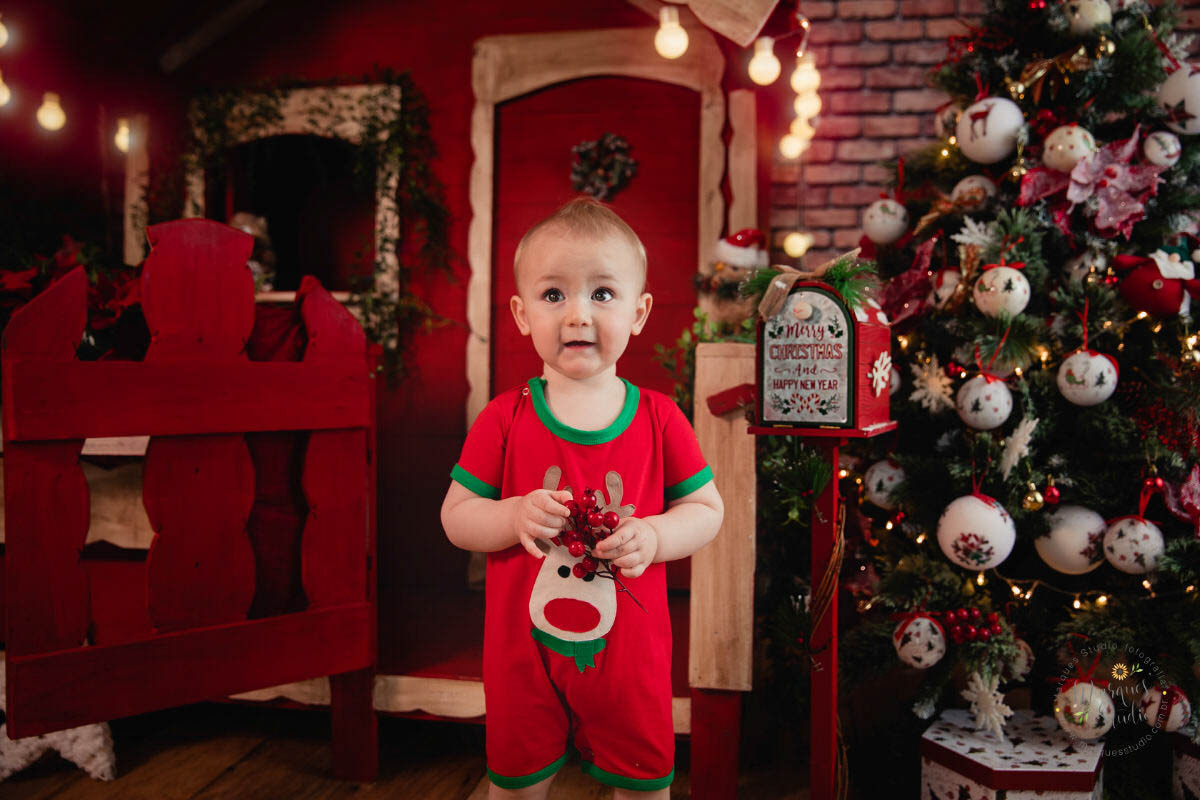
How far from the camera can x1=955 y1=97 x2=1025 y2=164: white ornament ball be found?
2.12m

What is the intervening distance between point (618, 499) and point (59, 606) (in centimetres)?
128

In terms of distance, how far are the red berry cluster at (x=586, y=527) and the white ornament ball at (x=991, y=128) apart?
172cm

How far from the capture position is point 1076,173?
79.9 inches

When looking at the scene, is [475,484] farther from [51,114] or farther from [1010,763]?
[51,114]

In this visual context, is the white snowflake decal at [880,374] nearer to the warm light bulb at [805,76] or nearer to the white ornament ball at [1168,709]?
the white ornament ball at [1168,709]

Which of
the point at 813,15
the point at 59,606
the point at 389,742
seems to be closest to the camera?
the point at 59,606

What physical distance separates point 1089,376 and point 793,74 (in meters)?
1.65

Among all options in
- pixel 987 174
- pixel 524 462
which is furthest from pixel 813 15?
pixel 524 462

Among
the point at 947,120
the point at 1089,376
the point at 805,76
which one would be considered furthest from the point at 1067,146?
the point at 805,76

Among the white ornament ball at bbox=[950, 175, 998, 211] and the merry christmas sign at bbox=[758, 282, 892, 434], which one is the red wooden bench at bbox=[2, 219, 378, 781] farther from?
the white ornament ball at bbox=[950, 175, 998, 211]

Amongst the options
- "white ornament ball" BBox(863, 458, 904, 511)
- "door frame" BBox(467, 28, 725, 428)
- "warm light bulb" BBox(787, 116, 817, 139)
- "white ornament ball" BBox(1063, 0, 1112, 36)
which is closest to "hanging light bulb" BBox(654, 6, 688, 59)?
"door frame" BBox(467, 28, 725, 428)

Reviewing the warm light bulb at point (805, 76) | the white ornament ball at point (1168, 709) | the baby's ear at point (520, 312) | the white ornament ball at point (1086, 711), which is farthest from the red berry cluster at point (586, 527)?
the warm light bulb at point (805, 76)

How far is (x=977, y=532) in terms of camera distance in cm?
191

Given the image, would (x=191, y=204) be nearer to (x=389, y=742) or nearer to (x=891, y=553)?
(x=389, y=742)
